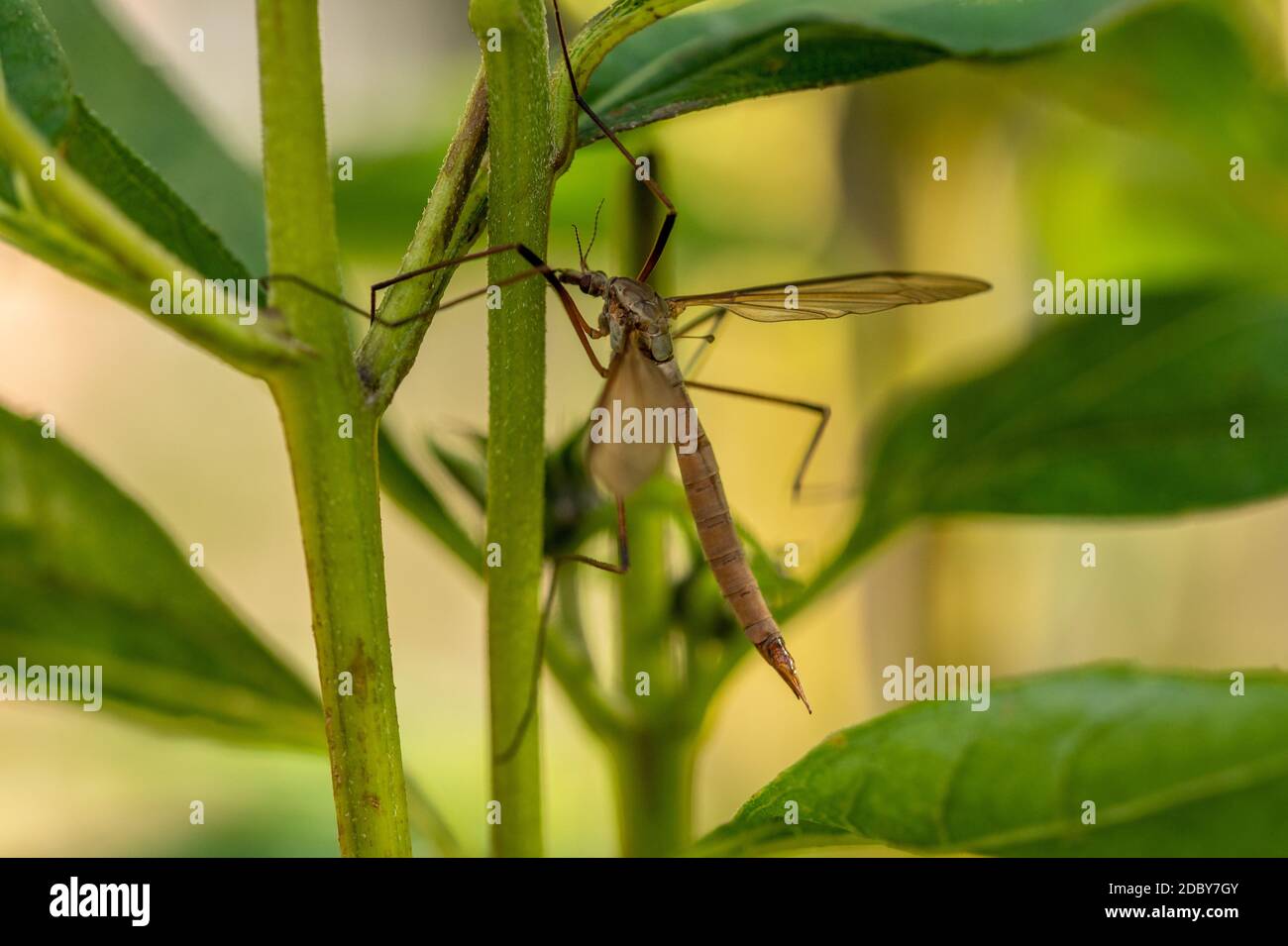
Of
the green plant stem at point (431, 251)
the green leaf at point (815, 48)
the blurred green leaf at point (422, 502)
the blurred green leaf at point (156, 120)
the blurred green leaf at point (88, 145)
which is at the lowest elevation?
the blurred green leaf at point (422, 502)

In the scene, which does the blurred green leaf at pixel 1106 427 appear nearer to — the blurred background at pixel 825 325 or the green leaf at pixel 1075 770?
the blurred background at pixel 825 325

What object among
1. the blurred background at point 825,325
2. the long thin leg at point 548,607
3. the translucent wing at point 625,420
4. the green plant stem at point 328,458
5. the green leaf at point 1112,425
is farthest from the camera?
the blurred background at point 825,325

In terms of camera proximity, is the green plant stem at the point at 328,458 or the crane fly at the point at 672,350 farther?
the crane fly at the point at 672,350

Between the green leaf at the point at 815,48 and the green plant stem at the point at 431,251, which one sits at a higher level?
the green leaf at the point at 815,48

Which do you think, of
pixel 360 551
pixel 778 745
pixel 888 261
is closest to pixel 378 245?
pixel 888 261

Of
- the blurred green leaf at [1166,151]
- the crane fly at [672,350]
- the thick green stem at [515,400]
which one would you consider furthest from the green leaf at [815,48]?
the blurred green leaf at [1166,151]
